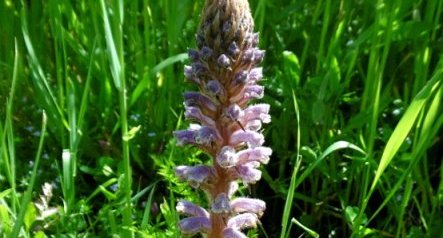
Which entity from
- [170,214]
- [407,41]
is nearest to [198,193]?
[170,214]

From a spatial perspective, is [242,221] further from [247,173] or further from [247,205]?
[247,173]

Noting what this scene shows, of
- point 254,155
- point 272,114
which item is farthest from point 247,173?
point 272,114

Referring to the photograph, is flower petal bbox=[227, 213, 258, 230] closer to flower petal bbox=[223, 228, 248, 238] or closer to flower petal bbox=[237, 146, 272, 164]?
flower petal bbox=[223, 228, 248, 238]

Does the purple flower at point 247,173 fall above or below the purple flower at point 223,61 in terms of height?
below

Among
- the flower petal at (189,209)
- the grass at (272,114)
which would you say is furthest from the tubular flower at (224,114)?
the grass at (272,114)

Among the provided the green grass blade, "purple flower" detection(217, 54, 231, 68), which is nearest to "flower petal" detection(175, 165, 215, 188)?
"purple flower" detection(217, 54, 231, 68)

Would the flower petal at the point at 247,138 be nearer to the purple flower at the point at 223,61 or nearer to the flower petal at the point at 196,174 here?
the flower petal at the point at 196,174
